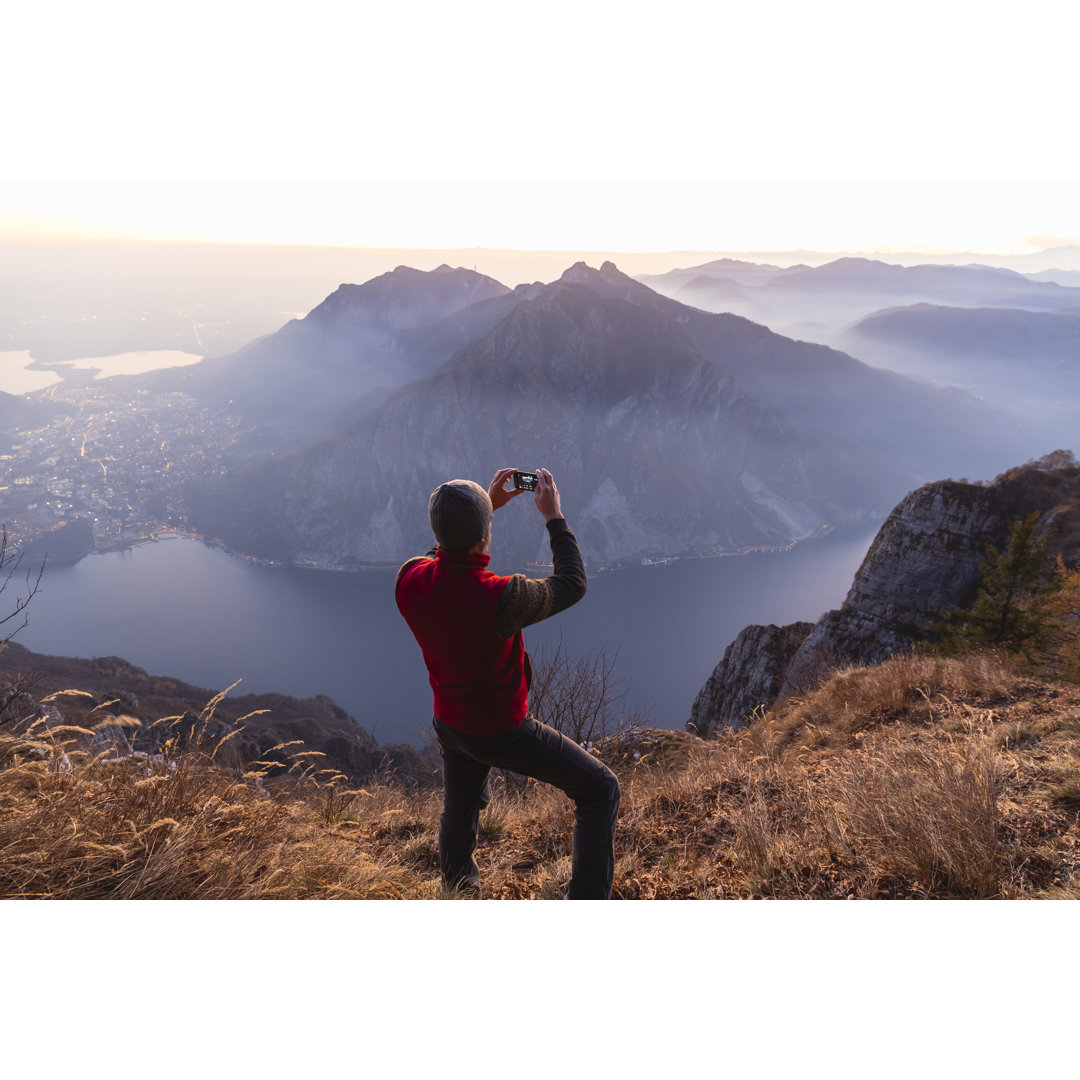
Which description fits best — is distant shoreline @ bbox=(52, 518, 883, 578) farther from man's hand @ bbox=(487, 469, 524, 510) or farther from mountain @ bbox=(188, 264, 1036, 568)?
man's hand @ bbox=(487, 469, 524, 510)

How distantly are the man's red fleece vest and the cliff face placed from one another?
17.0 metres

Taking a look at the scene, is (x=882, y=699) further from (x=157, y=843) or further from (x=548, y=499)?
(x=157, y=843)

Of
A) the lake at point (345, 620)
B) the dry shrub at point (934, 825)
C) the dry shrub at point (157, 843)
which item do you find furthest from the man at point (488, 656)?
the lake at point (345, 620)

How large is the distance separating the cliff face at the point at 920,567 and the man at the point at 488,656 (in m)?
16.6

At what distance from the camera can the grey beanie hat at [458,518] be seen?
202 centimetres

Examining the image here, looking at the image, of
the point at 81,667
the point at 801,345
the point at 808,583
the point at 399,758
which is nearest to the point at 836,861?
the point at 399,758

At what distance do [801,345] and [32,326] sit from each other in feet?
699

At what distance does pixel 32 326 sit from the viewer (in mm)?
127625

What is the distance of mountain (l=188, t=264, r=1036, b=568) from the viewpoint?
131m

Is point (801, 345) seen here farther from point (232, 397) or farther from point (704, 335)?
point (232, 397)

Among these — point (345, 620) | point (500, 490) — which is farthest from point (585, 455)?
point (500, 490)

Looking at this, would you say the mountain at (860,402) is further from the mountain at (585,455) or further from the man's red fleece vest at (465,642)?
the man's red fleece vest at (465,642)

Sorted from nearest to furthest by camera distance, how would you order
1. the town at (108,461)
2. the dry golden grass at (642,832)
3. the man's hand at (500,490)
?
the dry golden grass at (642,832) → the man's hand at (500,490) → the town at (108,461)

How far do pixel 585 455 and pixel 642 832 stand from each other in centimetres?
14041
